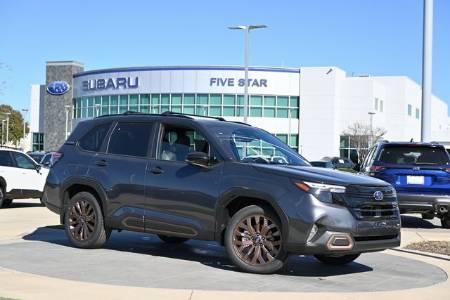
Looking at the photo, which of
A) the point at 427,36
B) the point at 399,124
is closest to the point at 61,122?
the point at 399,124

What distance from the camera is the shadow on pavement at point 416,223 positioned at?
1526cm

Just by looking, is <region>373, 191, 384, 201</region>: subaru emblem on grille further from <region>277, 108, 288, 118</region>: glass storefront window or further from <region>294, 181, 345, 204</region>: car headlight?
<region>277, 108, 288, 118</region>: glass storefront window

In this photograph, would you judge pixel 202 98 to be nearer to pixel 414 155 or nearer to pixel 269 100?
pixel 269 100

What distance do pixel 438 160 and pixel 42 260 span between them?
28.1 ft

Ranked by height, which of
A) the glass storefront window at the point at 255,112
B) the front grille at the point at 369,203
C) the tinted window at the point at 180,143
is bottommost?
the front grille at the point at 369,203

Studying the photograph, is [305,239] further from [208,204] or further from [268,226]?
[208,204]

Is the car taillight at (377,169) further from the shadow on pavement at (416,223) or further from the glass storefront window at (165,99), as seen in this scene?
the glass storefront window at (165,99)

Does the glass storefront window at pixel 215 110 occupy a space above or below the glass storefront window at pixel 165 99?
below

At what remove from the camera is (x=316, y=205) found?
7.41 m

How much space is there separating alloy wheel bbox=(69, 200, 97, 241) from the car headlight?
11.3 ft

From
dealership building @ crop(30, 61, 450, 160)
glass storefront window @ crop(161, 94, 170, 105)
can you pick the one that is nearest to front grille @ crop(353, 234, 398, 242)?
dealership building @ crop(30, 61, 450, 160)

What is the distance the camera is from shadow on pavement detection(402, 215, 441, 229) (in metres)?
15.3

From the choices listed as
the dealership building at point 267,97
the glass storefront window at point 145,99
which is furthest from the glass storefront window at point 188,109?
the glass storefront window at point 145,99

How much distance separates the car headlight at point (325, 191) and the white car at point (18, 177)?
1183cm
